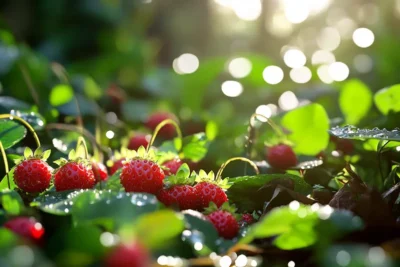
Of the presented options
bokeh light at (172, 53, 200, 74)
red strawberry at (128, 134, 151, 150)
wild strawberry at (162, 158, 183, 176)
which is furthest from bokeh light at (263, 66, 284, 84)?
wild strawberry at (162, 158, 183, 176)

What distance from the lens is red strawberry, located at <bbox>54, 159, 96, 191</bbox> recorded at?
0.86 m

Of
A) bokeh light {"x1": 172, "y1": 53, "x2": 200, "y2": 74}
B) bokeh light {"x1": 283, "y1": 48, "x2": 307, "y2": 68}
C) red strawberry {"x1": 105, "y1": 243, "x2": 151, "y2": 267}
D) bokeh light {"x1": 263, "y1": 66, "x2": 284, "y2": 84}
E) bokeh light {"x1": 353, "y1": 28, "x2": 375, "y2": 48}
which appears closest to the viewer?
red strawberry {"x1": 105, "y1": 243, "x2": 151, "y2": 267}

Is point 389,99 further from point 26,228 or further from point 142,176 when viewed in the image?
point 26,228

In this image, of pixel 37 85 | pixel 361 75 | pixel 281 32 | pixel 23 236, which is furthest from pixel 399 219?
pixel 281 32

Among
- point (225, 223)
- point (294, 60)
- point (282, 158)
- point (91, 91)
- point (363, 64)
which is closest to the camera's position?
point (225, 223)

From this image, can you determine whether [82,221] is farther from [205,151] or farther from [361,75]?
[361,75]

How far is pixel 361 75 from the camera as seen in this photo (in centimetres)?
300

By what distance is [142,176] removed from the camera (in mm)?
842

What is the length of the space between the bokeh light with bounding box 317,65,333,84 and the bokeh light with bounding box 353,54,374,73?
0.54m

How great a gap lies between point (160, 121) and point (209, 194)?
84 cm

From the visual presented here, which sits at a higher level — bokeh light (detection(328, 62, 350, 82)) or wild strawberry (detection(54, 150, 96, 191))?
bokeh light (detection(328, 62, 350, 82))

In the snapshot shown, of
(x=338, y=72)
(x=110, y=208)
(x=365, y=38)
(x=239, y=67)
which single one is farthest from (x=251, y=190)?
(x=365, y=38)

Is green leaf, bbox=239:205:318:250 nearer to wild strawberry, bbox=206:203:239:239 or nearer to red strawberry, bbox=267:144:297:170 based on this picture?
wild strawberry, bbox=206:203:239:239

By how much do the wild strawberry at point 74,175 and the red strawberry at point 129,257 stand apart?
0.35 meters
